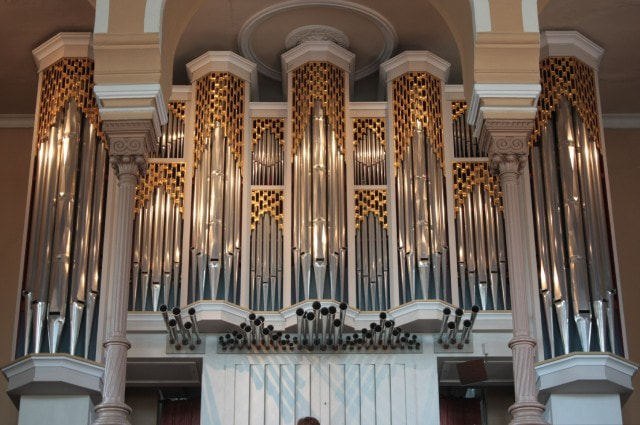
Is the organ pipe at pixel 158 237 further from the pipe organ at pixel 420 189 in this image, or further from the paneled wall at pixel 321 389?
the pipe organ at pixel 420 189

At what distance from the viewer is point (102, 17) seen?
10820 millimetres

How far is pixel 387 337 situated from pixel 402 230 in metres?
1.14

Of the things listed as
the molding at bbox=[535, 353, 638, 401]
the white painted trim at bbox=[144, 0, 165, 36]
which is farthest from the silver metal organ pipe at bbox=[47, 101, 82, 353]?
the molding at bbox=[535, 353, 638, 401]

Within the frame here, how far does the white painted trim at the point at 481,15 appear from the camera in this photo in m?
10.8

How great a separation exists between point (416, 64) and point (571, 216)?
2329mm

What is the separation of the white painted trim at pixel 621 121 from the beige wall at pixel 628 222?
6 cm

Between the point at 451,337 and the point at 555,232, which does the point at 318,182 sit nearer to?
the point at 451,337

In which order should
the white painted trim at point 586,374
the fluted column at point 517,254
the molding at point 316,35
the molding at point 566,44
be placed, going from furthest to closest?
the molding at point 316,35, the molding at point 566,44, the white painted trim at point 586,374, the fluted column at point 517,254

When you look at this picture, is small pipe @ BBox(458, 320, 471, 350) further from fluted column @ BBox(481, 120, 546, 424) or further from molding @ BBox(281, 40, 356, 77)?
molding @ BBox(281, 40, 356, 77)

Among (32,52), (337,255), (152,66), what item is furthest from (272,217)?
(32,52)

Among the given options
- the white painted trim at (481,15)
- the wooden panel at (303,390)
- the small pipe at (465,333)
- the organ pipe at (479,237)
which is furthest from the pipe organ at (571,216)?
the wooden panel at (303,390)

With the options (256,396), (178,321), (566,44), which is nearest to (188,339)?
(178,321)

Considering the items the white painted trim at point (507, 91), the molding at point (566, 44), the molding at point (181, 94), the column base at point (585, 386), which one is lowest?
the column base at point (585, 386)

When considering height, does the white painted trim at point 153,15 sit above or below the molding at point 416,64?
below
